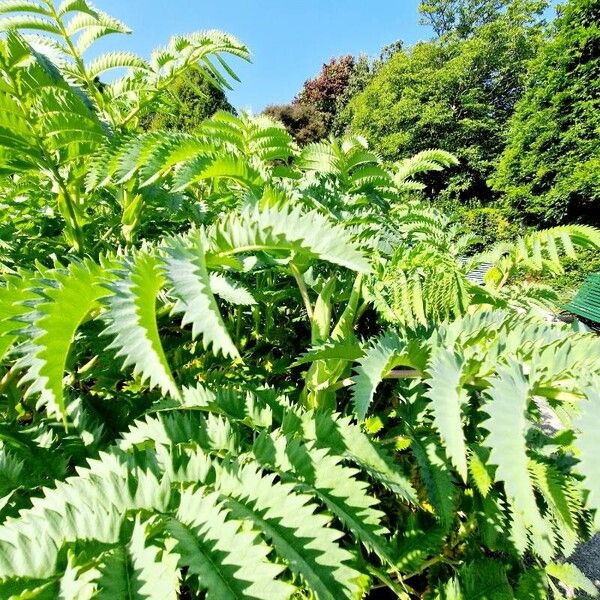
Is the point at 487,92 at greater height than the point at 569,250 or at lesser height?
greater

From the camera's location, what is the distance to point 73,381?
35.5 inches

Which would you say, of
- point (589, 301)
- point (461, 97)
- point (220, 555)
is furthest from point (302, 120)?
point (220, 555)

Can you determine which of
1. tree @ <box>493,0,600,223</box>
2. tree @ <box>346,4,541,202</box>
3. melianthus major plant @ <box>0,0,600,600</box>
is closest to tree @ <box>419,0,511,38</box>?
tree @ <box>346,4,541,202</box>

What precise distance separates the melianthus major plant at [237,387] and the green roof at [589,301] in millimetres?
5164

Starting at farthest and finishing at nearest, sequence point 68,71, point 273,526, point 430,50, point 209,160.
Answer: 1. point 430,50
2. point 68,71
3. point 209,160
4. point 273,526

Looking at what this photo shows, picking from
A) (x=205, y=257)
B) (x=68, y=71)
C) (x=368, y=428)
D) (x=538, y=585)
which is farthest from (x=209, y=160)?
(x=538, y=585)

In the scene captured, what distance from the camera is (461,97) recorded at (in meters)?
16.9

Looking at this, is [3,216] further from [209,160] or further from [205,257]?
[205,257]

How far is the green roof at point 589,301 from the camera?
5219mm

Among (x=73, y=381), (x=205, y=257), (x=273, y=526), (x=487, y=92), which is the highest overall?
(x=487, y=92)

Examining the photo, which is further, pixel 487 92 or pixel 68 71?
pixel 487 92

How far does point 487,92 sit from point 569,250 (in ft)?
68.7

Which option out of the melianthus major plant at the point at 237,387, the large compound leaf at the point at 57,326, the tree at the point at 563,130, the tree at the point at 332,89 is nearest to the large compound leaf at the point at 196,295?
the melianthus major plant at the point at 237,387

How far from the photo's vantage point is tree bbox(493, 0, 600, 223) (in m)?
8.50
